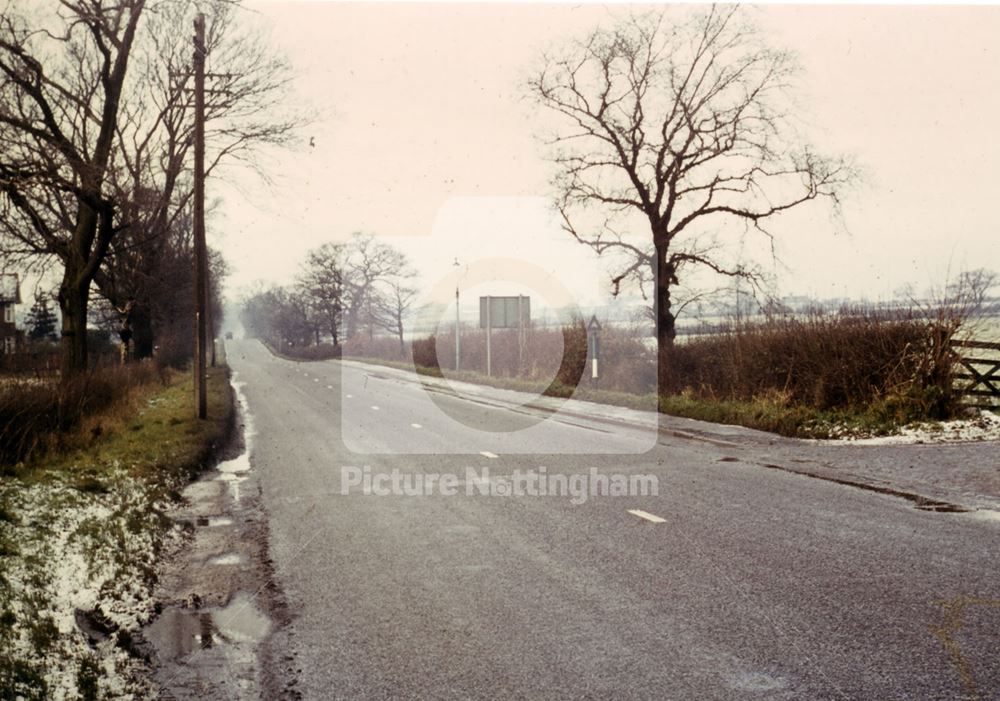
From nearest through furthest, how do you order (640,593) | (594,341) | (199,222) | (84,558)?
1. (640,593)
2. (84,558)
3. (199,222)
4. (594,341)

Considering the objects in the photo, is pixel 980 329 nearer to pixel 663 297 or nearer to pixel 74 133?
pixel 663 297

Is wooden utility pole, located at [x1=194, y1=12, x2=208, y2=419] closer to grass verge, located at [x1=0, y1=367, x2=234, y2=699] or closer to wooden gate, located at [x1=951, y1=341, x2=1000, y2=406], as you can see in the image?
grass verge, located at [x1=0, y1=367, x2=234, y2=699]

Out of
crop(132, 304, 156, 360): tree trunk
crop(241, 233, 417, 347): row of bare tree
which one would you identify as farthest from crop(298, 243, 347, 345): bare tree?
crop(132, 304, 156, 360): tree trunk

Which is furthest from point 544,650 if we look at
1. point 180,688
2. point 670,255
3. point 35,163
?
point 670,255

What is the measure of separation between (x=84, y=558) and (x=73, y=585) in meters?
0.89

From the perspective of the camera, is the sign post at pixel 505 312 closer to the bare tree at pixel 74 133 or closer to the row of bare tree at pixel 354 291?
the bare tree at pixel 74 133

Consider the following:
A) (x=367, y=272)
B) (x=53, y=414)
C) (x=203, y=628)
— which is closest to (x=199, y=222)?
(x=53, y=414)

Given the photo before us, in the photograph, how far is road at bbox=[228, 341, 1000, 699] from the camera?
188 inches

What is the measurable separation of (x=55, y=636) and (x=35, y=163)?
1072cm

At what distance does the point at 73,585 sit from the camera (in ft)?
22.0

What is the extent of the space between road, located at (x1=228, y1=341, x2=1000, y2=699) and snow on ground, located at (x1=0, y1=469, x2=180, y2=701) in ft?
3.37

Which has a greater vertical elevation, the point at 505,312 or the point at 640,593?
the point at 505,312

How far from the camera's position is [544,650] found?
525cm

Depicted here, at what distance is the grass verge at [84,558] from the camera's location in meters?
4.99
